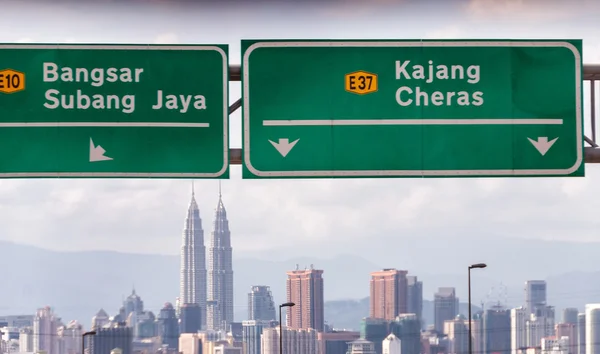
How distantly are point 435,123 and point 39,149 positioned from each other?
6.04 metres

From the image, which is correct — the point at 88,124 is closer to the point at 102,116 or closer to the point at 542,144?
the point at 102,116

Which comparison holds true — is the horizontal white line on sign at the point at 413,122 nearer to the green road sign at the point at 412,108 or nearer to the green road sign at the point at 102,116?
the green road sign at the point at 412,108

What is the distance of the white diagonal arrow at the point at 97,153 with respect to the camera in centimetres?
1838

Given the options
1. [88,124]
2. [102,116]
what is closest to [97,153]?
[88,124]

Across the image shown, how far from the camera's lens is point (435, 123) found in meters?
18.7

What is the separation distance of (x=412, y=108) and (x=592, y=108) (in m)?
2.85

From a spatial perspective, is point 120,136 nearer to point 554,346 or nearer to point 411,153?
point 411,153

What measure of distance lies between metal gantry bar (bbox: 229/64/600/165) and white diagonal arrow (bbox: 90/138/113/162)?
1908 millimetres

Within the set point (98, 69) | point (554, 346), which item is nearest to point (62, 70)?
point (98, 69)

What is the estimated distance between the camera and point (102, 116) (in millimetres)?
18422

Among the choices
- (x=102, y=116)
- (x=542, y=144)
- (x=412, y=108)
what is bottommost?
(x=542, y=144)

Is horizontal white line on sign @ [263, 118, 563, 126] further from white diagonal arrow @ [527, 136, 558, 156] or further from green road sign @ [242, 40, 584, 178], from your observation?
white diagonal arrow @ [527, 136, 558, 156]

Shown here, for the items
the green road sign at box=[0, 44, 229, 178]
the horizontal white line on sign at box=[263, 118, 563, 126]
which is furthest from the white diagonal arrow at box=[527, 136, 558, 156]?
the green road sign at box=[0, 44, 229, 178]

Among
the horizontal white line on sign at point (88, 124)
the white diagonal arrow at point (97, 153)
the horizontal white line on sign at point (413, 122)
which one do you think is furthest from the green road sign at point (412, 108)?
the white diagonal arrow at point (97, 153)
